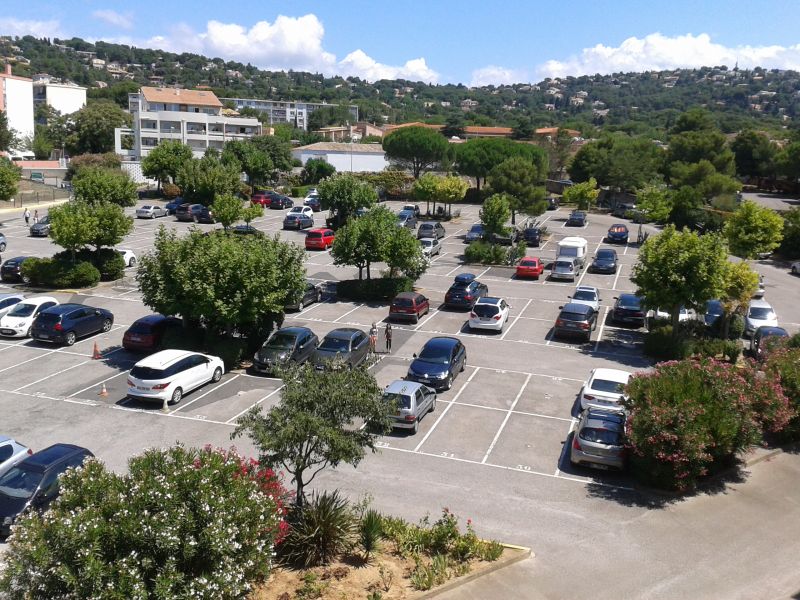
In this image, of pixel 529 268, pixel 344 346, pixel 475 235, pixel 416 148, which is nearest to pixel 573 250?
pixel 529 268

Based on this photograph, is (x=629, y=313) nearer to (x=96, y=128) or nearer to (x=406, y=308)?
(x=406, y=308)

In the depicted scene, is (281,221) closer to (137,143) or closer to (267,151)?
(267,151)

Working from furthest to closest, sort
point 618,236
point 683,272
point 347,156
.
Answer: point 347,156 < point 618,236 < point 683,272

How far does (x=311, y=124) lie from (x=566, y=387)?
523 feet

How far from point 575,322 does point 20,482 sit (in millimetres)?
20363

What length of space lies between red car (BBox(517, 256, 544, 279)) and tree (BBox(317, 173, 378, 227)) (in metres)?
13.2

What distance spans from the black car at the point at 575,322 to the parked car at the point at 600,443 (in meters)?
11.0

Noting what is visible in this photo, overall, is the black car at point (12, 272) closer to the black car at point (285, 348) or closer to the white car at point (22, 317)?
the white car at point (22, 317)

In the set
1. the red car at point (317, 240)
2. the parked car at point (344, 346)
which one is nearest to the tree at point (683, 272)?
the parked car at point (344, 346)

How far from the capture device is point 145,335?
25.6 metres

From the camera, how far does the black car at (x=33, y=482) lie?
1361cm

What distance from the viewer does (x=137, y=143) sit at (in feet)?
277

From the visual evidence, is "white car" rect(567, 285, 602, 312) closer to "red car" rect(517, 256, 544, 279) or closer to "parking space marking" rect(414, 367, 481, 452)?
"red car" rect(517, 256, 544, 279)

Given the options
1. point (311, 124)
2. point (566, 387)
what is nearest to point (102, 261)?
point (566, 387)
